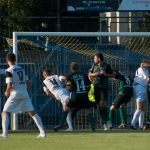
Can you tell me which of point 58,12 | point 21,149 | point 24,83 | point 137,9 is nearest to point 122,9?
point 137,9

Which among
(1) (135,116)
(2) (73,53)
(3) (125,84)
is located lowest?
(1) (135,116)

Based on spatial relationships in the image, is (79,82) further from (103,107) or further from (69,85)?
(103,107)

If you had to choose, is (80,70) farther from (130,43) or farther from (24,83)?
(24,83)

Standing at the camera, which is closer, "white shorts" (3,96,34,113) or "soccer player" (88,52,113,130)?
"white shorts" (3,96,34,113)

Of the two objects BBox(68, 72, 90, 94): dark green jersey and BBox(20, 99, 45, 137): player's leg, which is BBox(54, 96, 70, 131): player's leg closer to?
BBox(68, 72, 90, 94): dark green jersey

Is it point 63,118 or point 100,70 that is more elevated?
point 100,70

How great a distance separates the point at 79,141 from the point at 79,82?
3.72 m

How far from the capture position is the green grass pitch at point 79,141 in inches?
616

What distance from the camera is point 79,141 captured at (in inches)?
671

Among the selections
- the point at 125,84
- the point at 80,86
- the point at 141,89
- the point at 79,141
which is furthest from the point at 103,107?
the point at 79,141

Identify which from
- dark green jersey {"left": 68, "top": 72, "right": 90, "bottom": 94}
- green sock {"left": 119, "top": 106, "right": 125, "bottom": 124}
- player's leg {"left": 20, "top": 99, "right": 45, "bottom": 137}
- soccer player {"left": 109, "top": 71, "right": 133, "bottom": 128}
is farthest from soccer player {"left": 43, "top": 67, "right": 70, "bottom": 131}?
player's leg {"left": 20, "top": 99, "right": 45, "bottom": 137}

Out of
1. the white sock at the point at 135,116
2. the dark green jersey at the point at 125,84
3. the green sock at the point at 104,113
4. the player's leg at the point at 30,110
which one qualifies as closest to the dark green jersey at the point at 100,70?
the green sock at the point at 104,113

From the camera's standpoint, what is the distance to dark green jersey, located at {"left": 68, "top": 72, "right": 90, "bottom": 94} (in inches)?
809

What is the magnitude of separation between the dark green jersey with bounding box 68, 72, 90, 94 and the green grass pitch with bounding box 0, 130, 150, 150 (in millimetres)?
1360
